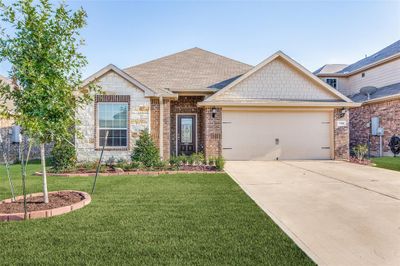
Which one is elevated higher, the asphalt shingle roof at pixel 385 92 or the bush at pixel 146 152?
the asphalt shingle roof at pixel 385 92

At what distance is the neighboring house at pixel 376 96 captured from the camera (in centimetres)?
1544

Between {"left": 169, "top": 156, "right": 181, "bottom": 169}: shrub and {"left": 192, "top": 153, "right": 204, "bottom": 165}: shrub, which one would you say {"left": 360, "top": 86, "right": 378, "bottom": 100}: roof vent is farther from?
{"left": 169, "top": 156, "right": 181, "bottom": 169}: shrub

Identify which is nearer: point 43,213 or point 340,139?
point 43,213

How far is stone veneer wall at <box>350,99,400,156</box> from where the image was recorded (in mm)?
15172

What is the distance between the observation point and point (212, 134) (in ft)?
42.8

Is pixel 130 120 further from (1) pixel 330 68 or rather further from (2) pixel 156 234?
(1) pixel 330 68

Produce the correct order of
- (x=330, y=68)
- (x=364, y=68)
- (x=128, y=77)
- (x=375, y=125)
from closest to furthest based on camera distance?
(x=128, y=77) < (x=375, y=125) < (x=364, y=68) < (x=330, y=68)

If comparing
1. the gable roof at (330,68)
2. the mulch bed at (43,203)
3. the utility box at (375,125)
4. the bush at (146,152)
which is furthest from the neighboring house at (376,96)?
the mulch bed at (43,203)

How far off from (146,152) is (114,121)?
2021mm

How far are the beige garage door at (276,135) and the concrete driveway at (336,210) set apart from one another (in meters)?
4.01

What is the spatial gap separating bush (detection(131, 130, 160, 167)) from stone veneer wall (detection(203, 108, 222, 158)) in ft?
8.84

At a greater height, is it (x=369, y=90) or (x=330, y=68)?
(x=330, y=68)

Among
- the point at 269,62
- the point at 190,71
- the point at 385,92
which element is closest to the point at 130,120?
the point at 190,71

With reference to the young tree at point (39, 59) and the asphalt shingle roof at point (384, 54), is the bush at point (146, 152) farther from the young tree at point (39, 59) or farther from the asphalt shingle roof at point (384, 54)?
the asphalt shingle roof at point (384, 54)
